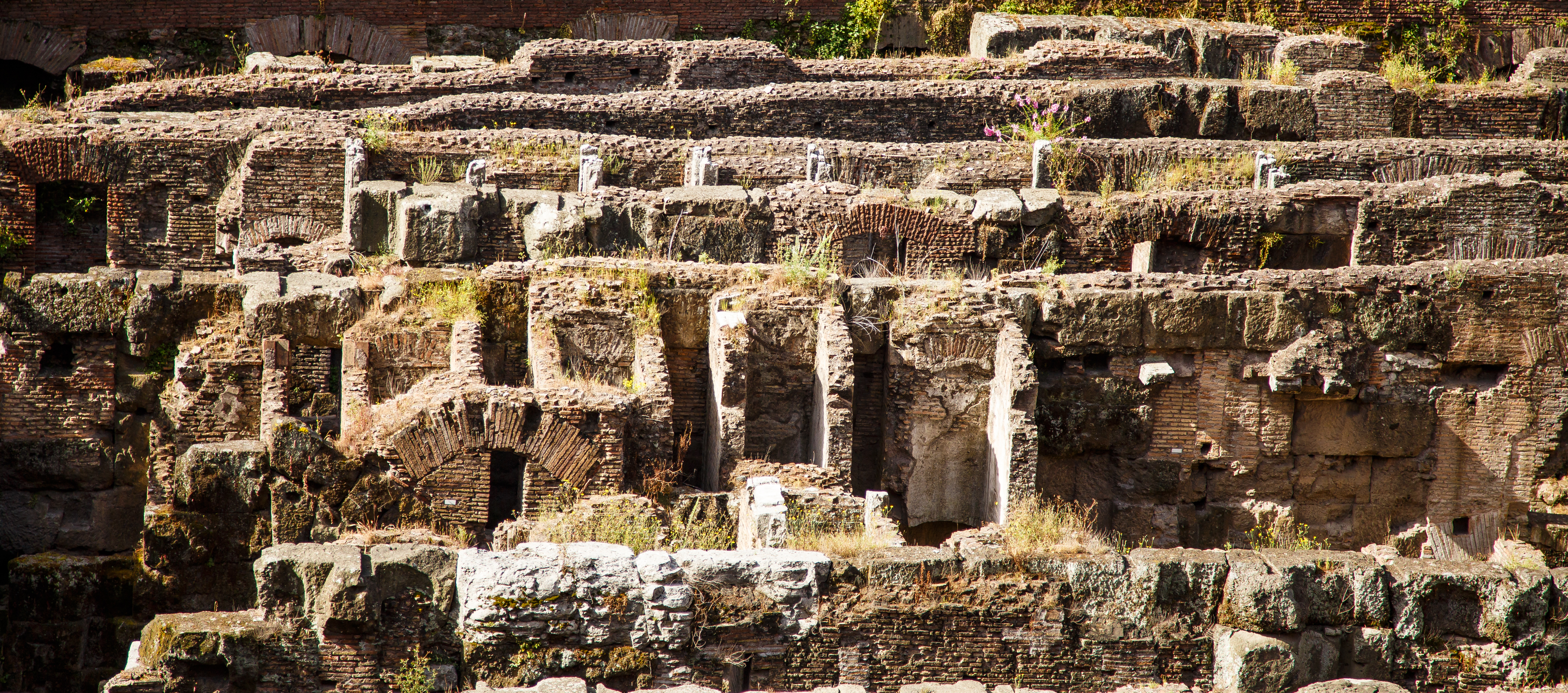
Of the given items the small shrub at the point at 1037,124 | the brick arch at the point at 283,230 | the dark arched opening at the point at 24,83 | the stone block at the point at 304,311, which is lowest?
the stone block at the point at 304,311

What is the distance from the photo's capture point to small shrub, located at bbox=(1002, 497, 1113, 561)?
548 inches

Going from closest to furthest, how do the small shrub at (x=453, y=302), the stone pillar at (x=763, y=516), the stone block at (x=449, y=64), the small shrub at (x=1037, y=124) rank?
the stone pillar at (x=763, y=516), the small shrub at (x=453, y=302), the small shrub at (x=1037, y=124), the stone block at (x=449, y=64)

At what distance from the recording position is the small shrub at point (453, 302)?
56.5 feet

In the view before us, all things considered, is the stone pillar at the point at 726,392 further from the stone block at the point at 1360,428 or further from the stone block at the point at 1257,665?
the stone block at the point at 1360,428

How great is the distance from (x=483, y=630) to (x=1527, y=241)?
1260 centimetres

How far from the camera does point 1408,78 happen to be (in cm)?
2509

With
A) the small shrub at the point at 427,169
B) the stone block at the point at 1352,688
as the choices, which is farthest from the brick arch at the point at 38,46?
the stone block at the point at 1352,688

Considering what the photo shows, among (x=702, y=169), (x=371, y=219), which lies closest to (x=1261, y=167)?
(x=702, y=169)

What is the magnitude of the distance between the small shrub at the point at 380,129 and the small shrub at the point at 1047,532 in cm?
796

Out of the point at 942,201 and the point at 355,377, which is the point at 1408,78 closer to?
the point at 942,201

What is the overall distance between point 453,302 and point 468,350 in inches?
37.0

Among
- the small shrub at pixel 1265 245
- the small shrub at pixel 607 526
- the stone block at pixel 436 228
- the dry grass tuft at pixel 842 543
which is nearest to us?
the dry grass tuft at pixel 842 543

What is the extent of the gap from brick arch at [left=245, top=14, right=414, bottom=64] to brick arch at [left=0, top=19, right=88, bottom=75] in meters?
2.30

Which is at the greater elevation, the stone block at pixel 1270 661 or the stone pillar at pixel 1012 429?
the stone pillar at pixel 1012 429
